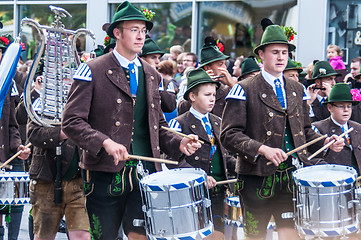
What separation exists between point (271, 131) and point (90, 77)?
59.7 inches

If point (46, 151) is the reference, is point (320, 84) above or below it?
above

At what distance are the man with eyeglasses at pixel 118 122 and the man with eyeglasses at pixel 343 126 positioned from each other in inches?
106

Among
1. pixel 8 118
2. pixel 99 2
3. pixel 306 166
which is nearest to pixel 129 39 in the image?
pixel 306 166

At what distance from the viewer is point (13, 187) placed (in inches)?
286

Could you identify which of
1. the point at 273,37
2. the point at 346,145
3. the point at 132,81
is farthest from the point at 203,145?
the point at 346,145

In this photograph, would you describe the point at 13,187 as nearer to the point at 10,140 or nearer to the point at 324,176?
the point at 10,140

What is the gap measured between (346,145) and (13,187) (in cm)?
336

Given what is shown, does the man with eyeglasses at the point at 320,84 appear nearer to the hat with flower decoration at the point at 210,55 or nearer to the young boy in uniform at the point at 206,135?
the hat with flower decoration at the point at 210,55

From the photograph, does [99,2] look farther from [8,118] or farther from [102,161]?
[102,161]

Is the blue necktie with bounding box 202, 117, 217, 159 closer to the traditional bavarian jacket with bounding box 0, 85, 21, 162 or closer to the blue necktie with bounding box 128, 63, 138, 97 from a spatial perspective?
the blue necktie with bounding box 128, 63, 138, 97

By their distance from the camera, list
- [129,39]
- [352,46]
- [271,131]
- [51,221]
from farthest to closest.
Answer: [352,46] → [51,221] → [271,131] → [129,39]

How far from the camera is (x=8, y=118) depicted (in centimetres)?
740

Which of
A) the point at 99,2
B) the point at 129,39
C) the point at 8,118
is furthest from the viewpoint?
the point at 99,2

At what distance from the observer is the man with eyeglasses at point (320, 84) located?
8.67 metres
